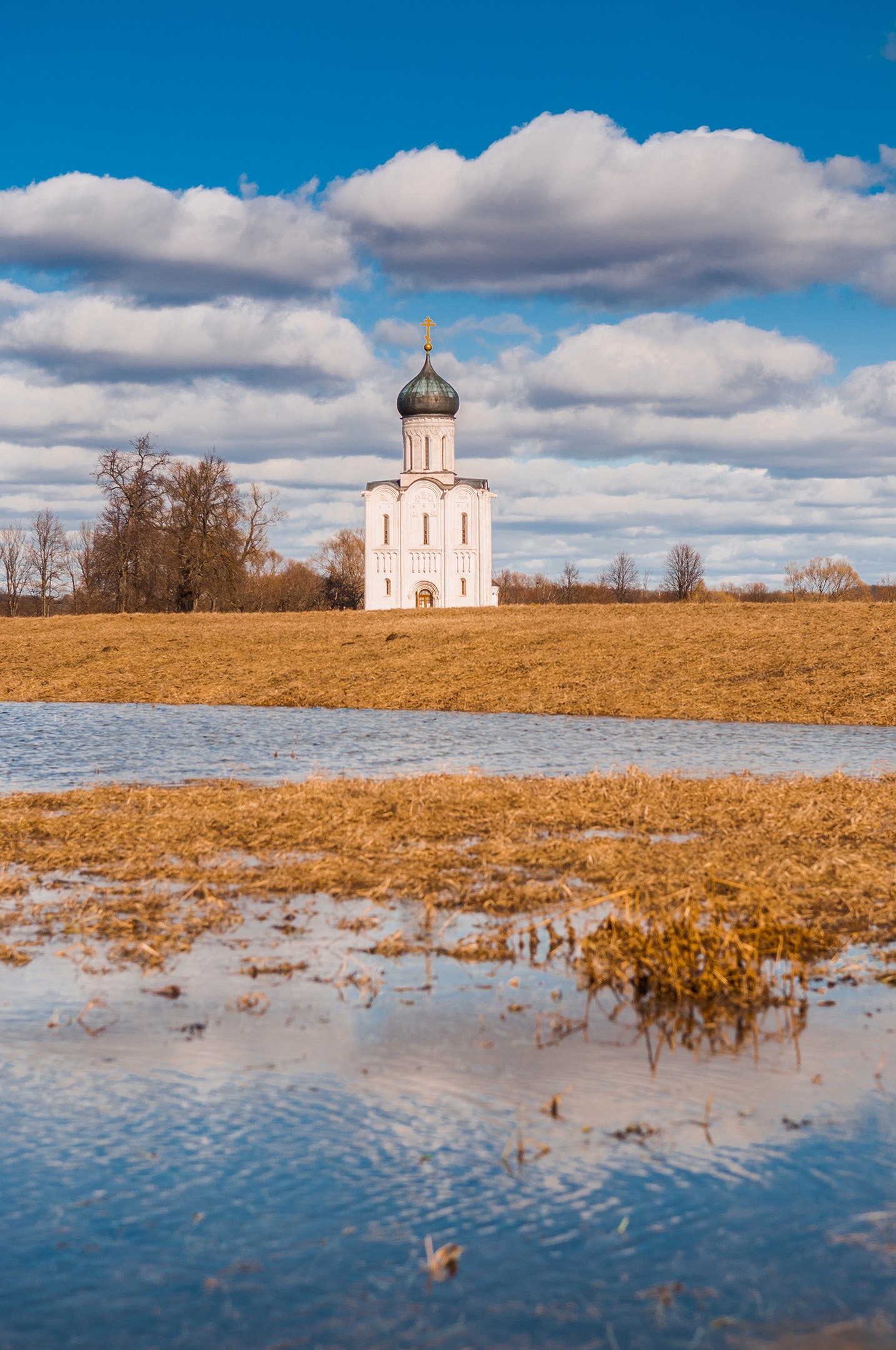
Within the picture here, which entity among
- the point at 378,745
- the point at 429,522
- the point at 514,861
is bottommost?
the point at 514,861

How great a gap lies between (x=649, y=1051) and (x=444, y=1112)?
132 centimetres

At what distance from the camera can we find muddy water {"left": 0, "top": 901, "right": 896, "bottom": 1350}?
12.4 feet

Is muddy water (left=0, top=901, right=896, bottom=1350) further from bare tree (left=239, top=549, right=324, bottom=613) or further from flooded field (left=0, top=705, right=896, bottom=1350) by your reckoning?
bare tree (left=239, top=549, right=324, bottom=613)

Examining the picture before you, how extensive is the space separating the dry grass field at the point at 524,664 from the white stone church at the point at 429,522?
175 feet

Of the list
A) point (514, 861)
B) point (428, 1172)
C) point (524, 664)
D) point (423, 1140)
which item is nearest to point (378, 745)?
point (514, 861)

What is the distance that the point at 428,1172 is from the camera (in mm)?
4691

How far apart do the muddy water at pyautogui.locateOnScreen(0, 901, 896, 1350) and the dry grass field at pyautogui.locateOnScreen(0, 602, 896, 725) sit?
859 inches

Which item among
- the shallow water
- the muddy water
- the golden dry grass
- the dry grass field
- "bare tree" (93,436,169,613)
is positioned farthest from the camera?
"bare tree" (93,436,169,613)

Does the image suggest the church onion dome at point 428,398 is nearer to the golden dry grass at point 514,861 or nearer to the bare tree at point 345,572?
→ the bare tree at point 345,572

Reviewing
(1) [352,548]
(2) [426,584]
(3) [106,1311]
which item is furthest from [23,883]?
(1) [352,548]

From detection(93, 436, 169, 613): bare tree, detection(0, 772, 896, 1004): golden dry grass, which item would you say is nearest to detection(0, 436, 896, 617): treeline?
detection(93, 436, 169, 613): bare tree

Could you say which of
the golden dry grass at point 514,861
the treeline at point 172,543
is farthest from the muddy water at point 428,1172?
the treeline at point 172,543

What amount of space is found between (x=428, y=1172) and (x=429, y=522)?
98.5 metres

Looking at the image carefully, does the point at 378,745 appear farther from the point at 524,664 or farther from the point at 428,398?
the point at 428,398
